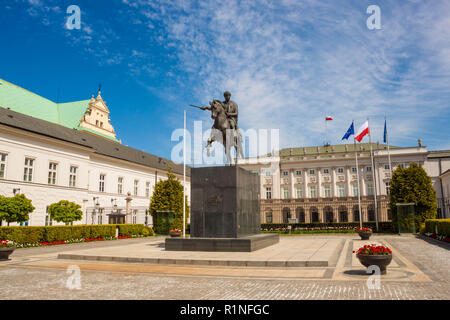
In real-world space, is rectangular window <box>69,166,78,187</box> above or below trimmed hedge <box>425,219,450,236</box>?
above

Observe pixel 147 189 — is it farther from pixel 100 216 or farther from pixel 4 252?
pixel 4 252

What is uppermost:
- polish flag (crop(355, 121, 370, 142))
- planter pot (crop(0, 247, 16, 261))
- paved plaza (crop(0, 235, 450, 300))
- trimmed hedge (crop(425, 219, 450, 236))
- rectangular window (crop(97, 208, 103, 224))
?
polish flag (crop(355, 121, 370, 142))

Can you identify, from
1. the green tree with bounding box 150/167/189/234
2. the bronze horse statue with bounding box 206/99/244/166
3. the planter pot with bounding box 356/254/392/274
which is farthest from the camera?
the green tree with bounding box 150/167/189/234

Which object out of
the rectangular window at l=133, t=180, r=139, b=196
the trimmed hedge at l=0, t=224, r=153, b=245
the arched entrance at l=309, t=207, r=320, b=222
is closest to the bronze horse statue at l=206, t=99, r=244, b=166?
the trimmed hedge at l=0, t=224, r=153, b=245

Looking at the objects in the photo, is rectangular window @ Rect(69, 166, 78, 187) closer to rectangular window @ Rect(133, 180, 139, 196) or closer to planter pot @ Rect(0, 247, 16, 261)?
→ rectangular window @ Rect(133, 180, 139, 196)

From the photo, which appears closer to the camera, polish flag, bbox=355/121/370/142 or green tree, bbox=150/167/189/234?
polish flag, bbox=355/121/370/142

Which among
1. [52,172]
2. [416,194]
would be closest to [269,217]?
[416,194]

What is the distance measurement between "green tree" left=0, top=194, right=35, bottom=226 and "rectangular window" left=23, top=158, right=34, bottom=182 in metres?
10.5

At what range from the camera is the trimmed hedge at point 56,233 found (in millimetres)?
23750

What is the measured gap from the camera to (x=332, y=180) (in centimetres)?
7800

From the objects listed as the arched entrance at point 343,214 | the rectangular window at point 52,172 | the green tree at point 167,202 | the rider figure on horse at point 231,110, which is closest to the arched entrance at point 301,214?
the arched entrance at point 343,214

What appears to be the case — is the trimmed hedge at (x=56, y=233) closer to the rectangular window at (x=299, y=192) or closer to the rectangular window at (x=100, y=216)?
the rectangular window at (x=100, y=216)

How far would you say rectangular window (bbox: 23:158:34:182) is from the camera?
112 ft

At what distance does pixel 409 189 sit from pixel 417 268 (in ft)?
102
